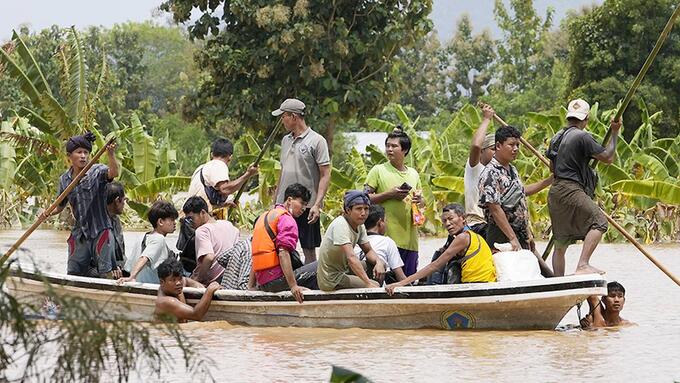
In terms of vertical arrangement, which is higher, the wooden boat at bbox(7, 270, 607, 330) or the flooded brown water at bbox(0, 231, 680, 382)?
the wooden boat at bbox(7, 270, 607, 330)

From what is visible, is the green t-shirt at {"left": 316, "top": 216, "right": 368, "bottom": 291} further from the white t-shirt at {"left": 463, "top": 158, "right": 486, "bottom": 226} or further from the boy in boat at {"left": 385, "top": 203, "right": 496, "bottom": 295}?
the white t-shirt at {"left": 463, "top": 158, "right": 486, "bottom": 226}

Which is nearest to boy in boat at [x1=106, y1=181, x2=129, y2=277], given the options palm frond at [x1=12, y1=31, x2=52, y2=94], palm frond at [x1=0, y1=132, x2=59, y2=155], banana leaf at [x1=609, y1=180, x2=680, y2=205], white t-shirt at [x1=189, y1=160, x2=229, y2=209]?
white t-shirt at [x1=189, y1=160, x2=229, y2=209]

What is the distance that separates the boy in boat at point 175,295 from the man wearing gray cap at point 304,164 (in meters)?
0.88

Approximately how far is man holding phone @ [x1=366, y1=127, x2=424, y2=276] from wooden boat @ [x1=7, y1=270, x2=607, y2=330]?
90 cm

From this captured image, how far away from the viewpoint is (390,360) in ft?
28.3

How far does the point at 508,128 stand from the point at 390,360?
6.77 feet

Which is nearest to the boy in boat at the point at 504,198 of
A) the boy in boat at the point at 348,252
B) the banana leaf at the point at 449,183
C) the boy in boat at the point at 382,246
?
the boy in boat at the point at 382,246

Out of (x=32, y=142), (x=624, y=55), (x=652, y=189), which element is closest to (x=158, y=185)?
(x=32, y=142)

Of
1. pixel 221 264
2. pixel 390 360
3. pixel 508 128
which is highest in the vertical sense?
pixel 508 128

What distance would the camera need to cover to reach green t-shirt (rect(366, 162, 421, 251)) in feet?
34.2

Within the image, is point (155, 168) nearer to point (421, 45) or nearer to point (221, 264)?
point (221, 264)

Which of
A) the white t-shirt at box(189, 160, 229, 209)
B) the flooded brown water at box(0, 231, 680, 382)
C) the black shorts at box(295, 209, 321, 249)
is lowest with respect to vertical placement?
the flooded brown water at box(0, 231, 680, 382)

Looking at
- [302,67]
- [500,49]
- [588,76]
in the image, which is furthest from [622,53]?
[500,49]

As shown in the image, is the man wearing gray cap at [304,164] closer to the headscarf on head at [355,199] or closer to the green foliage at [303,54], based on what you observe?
the headscarf on head at [355,199]
